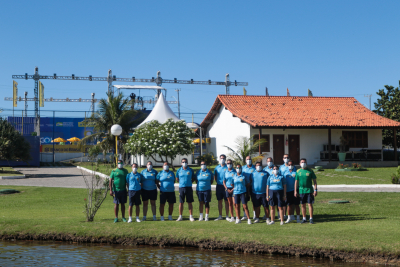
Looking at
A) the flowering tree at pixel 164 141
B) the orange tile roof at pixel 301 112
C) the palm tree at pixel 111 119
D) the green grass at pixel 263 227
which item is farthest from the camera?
the palm tree at pixel 111 119

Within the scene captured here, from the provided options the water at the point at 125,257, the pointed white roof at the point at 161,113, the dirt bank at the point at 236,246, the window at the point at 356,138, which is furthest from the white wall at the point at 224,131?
the water at the point at 125,257

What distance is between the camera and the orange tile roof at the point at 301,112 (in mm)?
30312

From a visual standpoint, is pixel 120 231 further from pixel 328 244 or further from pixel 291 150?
pixel 291 150

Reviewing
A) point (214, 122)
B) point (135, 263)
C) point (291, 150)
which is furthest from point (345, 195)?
point (214, 122)

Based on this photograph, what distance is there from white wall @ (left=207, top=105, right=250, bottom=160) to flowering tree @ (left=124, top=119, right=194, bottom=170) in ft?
23.1

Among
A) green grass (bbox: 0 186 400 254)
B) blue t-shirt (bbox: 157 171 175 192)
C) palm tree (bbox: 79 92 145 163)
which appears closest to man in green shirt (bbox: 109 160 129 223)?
green grass (bbox: 0 186 400 254)

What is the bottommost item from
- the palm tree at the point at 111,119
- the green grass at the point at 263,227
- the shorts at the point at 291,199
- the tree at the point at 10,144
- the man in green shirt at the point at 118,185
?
the green grass at the point at 263,227

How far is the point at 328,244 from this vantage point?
943cm

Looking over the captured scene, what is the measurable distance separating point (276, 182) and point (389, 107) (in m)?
29.4

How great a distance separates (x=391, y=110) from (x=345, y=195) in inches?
879

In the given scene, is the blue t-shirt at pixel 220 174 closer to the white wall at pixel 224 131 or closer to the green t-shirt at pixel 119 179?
the green t-shirt at pixel 119 179

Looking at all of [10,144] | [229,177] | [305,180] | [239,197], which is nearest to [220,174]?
[229,177]

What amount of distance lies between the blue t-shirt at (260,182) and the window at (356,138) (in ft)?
72.2

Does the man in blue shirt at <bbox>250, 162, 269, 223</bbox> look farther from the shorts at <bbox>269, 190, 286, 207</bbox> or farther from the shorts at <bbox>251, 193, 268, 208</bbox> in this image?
the shorts at <bbox>269, 190, 286, 207</bbox>
